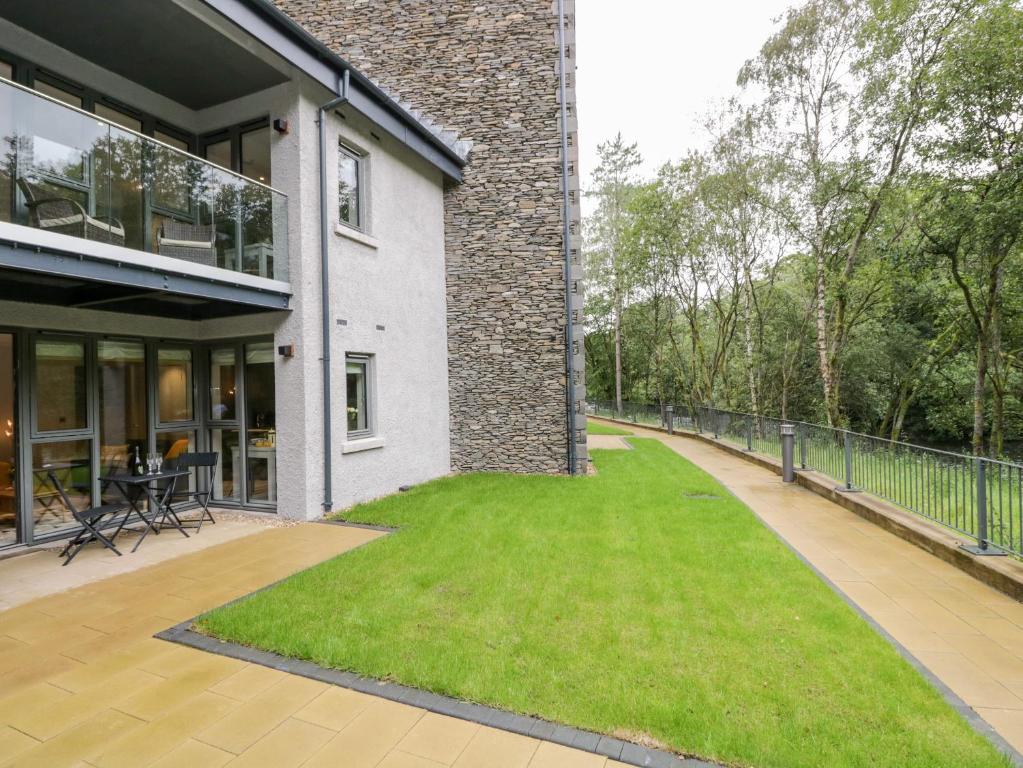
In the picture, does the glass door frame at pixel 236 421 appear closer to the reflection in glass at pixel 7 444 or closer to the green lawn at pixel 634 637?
the reflection in glass at pixel 7 444

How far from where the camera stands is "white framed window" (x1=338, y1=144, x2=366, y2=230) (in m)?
7.42

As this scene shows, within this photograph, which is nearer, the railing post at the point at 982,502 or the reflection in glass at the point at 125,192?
the reflection in glass at the point at 125,192

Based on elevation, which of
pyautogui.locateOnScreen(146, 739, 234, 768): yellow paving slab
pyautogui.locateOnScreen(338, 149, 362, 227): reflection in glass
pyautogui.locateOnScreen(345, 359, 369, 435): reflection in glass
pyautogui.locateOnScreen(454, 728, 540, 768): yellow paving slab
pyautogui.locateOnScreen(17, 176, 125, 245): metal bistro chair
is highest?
pyautogui.locateOnScreen(338, 149, 362, 227): reflection in glass

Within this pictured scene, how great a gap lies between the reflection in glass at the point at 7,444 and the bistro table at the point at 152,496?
80cm

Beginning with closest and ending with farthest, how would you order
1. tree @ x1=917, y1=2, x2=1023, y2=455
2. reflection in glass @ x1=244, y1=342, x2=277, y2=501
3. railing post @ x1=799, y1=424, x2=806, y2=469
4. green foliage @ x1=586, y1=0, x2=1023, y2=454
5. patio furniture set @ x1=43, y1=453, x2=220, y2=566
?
patio furniture set @ x1=43, y1=453, x2=220, y2=566
reflection in glass @ x1=244, y1=342, x2=277, y2=501
tree @ x1=917, y1=2, x2=1023, y2=455
green foliage @ x1=586, y1=0, x2=1023, y2=454
railing post @ x1=799, y1=424, x2=806, y2=469

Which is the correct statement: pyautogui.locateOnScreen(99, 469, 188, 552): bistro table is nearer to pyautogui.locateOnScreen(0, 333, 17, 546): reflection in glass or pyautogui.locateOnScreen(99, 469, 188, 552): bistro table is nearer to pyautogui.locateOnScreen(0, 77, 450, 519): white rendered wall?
pyautogui.locateOnScreen(0, 333, 17, 546): reflection in glass

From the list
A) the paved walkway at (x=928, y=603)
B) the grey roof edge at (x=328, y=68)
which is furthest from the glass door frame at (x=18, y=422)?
the paved walkway at (x=928, y=603)

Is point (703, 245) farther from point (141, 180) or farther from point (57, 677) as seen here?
point (57, 677)

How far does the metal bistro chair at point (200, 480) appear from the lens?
6.26m

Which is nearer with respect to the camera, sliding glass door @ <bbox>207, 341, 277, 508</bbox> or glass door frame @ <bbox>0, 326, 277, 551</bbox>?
glass door frame @ <bbox>0, 326, 277, 551</bbox>

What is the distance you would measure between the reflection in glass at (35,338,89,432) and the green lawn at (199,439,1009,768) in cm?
359

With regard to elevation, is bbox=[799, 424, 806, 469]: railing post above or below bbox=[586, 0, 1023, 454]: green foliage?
below

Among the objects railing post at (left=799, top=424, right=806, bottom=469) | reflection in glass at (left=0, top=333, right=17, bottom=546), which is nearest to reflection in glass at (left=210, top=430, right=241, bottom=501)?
reflection in glass at (left=0, top=333, right=17, bottom=546)

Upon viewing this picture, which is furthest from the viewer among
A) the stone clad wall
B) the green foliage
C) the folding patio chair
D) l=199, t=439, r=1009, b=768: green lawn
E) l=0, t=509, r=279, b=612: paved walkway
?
the stone clad wall
